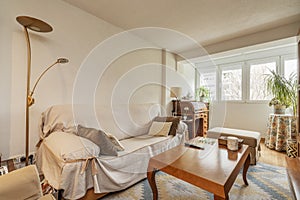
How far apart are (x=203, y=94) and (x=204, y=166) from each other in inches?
133

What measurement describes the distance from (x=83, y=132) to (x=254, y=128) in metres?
3.96

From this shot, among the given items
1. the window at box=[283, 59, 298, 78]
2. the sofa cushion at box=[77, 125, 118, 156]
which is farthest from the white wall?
the window at box=[283, 59, 298, 78]

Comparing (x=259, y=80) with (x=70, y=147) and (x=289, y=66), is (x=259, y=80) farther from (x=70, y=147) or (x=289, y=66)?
(x=70, y=147)

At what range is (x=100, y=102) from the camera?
8.09 feet

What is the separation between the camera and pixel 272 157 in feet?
8.93

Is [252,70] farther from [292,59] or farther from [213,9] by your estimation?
[213,9]

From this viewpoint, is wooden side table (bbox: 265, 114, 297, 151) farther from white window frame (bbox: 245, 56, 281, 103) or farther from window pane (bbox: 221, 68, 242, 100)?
window pane (bbox: 221, 68, 242, 100)

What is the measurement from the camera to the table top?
1.14 meters

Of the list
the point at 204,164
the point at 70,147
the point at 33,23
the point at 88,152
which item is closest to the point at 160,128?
the point at 204,164

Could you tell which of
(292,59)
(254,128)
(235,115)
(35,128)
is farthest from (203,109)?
(35,128)

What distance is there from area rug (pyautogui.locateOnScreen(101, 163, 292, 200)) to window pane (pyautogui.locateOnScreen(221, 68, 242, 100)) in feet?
8.15

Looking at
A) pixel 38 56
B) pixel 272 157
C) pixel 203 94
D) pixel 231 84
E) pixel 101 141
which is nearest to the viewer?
pixel 101 141

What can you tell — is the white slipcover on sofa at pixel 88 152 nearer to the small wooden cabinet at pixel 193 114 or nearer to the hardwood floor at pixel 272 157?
the small wooden cabinet at pixel 193 114

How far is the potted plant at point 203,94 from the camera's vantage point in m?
4.43
